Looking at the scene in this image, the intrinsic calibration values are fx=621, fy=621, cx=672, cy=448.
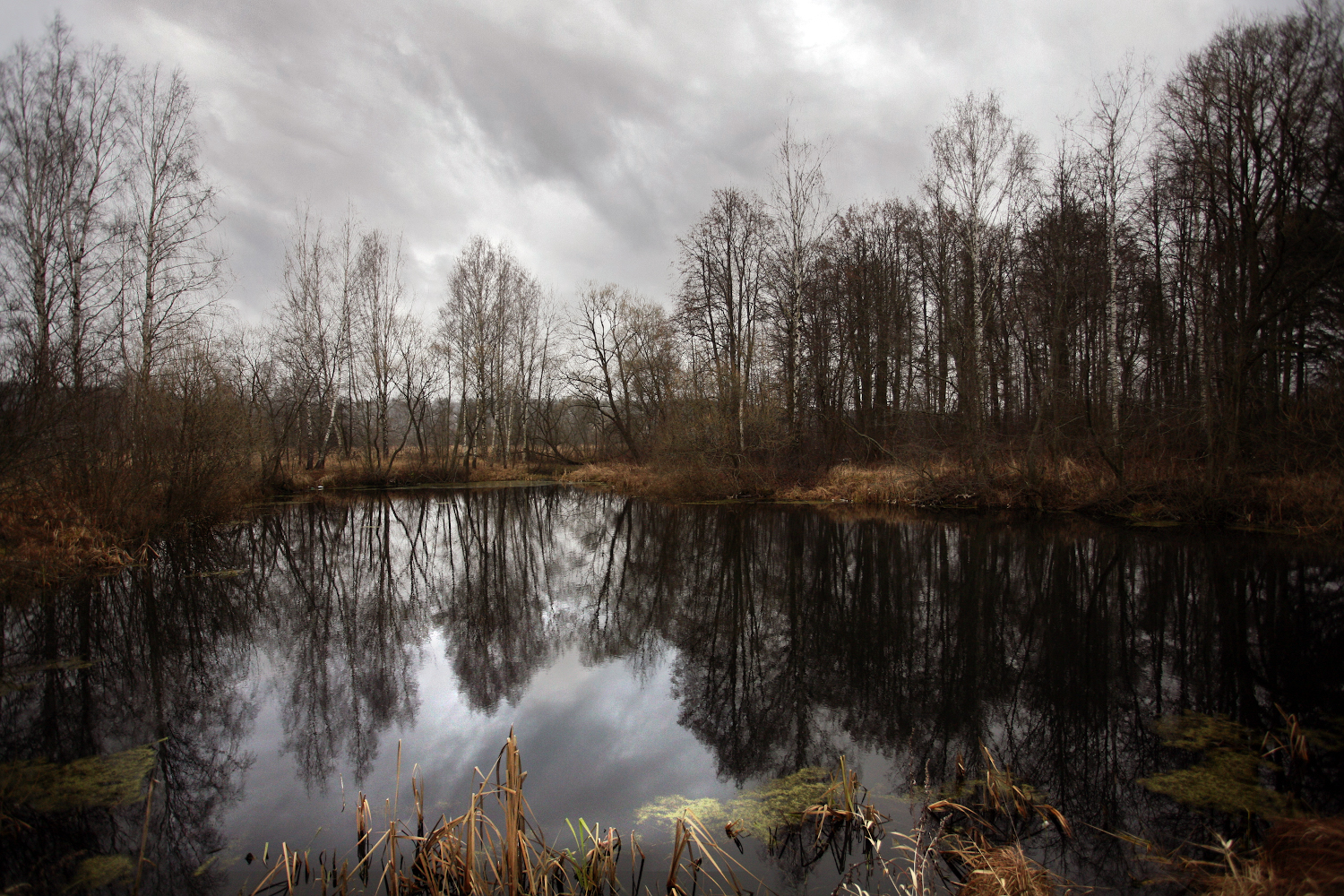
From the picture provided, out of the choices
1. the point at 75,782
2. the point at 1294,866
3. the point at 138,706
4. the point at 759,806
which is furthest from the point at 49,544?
the point at 1294,866

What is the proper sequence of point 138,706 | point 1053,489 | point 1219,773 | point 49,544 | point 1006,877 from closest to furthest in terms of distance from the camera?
point 1006,877
point 1219,773
point 138,706
point 49,544
point 1053,489

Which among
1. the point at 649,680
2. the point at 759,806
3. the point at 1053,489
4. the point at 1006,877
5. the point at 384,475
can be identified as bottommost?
the point at 649,680

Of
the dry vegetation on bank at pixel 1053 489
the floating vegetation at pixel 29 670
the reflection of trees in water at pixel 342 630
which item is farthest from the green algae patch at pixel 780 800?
the dry vegetation on bank at pixel 1053 489

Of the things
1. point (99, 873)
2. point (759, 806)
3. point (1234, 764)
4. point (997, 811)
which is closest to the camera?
point (99, 873)

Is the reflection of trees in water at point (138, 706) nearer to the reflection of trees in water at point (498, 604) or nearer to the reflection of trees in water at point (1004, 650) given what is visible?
the reflection of trees in water at point (498, 604)

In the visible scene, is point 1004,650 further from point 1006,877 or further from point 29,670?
point 29,670

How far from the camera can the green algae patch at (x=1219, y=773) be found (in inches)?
139

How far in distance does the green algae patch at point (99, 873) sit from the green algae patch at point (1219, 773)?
5684 millimetres

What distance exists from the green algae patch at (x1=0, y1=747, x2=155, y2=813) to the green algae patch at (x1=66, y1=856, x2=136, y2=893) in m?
0.69

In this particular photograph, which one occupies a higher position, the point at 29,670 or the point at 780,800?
the point at 29,670

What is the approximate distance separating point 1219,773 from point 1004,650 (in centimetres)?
261

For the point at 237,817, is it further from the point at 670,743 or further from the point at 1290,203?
the point at 1290,203

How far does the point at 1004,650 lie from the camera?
21.3 feet

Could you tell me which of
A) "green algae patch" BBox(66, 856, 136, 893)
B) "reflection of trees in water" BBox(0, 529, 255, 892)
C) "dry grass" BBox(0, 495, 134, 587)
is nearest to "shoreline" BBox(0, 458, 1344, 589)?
"dry grass" BBox(0, 495, 134, 587)
